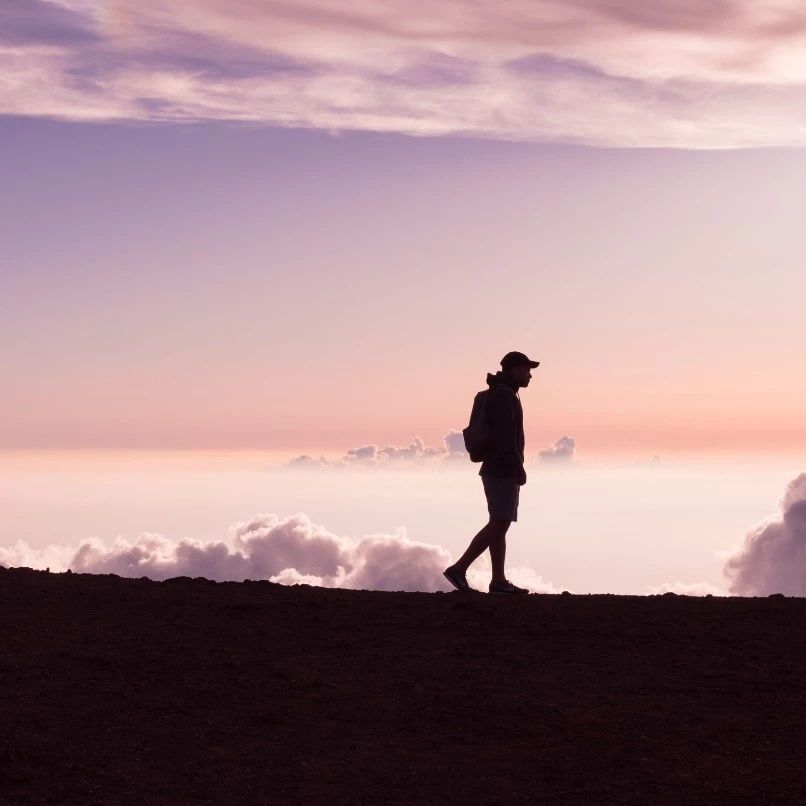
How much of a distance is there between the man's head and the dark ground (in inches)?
91.5

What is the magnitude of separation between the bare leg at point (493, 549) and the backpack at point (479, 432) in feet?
2.47

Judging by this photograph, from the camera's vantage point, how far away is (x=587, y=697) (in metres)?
8.59

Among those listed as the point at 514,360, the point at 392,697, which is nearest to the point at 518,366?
the point at 514,360

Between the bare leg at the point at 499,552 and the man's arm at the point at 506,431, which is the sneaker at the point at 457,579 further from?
the man's arm at the point at 506,431

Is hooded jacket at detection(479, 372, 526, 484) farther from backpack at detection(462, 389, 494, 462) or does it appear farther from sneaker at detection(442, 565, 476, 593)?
sneaker at detection(442, 565, 476, 593)

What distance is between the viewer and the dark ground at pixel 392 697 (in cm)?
715

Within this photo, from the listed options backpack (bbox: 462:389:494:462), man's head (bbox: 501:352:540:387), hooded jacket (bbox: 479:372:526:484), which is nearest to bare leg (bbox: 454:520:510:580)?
hooded jacket (bbox: 479:372:526:484)

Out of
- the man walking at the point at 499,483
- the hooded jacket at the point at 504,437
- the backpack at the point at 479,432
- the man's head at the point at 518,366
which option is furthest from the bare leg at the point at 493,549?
the man's head at the point at 518,366

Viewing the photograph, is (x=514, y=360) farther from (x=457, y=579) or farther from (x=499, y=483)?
(x=457, y=579)

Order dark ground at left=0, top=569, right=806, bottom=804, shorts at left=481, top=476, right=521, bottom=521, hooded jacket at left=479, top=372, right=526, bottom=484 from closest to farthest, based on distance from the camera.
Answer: dark ground at left=0, top=569, right=806, bottom=804 < shorts at left=481, top=476, right=521, bottom=521 < hooded jacket at left=479, top=372, right=526, bottom=484

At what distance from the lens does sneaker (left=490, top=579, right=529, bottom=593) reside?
39.5 feet

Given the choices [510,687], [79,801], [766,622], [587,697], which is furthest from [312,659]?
[766,622]

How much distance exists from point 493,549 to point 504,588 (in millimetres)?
415

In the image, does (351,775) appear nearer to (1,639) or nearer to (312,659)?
(312,659)
